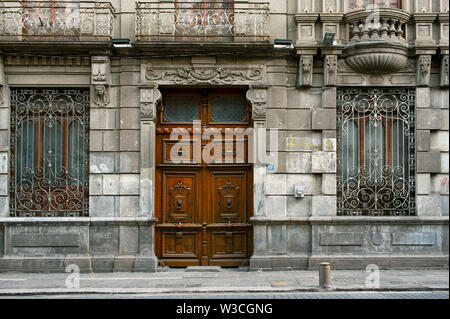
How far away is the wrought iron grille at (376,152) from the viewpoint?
13.6 meters

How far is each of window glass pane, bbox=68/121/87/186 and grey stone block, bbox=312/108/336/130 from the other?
561cm

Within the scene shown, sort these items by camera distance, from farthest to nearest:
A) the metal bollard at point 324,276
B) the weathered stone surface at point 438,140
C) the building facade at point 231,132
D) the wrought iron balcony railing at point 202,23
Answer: the weathered stone surface at point 438,140
the wrought iron balcony railing at point 202,23
the building facade at point 231,132
the metal bollard at point 324,276

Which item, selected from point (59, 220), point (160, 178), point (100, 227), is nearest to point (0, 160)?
→ point (59, 220)

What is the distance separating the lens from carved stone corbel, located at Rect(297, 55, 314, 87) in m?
13.4

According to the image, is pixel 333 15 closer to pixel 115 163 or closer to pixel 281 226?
pixel 281 226

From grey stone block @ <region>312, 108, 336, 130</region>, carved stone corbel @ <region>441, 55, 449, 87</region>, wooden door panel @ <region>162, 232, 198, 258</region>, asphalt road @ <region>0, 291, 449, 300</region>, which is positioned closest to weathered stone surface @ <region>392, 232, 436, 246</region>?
asphalt road @ <region>0, 291, 449, 300</region>

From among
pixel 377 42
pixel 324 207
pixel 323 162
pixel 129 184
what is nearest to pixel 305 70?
pixel 377 42

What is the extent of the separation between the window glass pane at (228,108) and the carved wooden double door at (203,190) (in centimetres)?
13

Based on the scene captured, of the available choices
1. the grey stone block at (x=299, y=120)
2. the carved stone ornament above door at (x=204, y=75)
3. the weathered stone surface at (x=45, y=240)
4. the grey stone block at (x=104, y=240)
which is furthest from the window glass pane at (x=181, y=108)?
the weathered stone surface at (x=45, y=240)

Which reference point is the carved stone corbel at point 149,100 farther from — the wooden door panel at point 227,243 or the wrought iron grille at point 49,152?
the wooden door panel at point 227,243

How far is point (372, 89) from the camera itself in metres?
13.7

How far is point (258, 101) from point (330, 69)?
188cm

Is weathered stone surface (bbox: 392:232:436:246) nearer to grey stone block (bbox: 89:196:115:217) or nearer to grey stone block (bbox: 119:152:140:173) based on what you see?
grey stone block (bbox: 119:152:140:173)

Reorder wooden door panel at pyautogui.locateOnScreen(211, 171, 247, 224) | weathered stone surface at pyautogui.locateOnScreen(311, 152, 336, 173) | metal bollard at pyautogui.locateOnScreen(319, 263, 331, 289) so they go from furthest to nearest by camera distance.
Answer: wooden door panel at pyautogui.locateOnScreen(211, 171, 247, 224), weathered stone surface at pyautogui.locateOnScreen(311, 152, 336, 173), metal bollard at pyautogui.locateOnScreen(319, 263, 331, 289)
